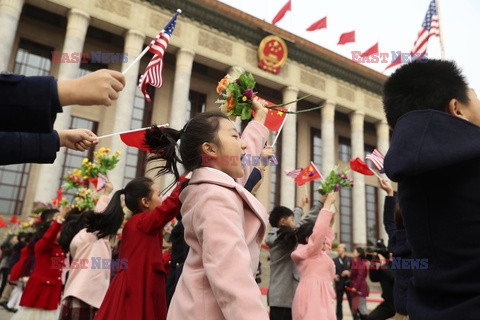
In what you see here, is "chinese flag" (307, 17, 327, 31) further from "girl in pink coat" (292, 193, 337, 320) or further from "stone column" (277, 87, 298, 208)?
"girl in pink coat" (292, 193, 337, 320)

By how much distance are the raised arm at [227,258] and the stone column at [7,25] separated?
52.7 feet

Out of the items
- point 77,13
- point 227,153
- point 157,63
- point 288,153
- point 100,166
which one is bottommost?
point 227,153

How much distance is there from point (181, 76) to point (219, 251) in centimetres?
1835

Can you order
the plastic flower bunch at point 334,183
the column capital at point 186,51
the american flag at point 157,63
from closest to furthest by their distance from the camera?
the american flag at point 157,63 < the plastic flower bunch at point 334,183 < the column capital at point 186,51

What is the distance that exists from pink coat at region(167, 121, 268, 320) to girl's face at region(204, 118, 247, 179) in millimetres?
145

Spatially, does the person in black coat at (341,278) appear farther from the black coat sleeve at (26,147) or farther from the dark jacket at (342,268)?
the black coat sleeve at (26,147)

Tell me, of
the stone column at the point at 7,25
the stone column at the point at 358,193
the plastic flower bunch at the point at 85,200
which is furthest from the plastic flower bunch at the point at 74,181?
the stone column at the point at 358,193

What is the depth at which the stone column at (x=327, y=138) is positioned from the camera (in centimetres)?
2330

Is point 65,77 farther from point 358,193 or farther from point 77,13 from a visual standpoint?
point 358,193

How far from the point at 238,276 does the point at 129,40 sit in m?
18.3

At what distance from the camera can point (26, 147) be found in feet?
4.34

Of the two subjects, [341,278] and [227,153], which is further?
[341,278]

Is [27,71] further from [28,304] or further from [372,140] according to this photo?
[372,140]

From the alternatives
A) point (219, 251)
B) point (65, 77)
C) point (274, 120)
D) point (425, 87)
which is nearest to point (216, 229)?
point (219, 251)
